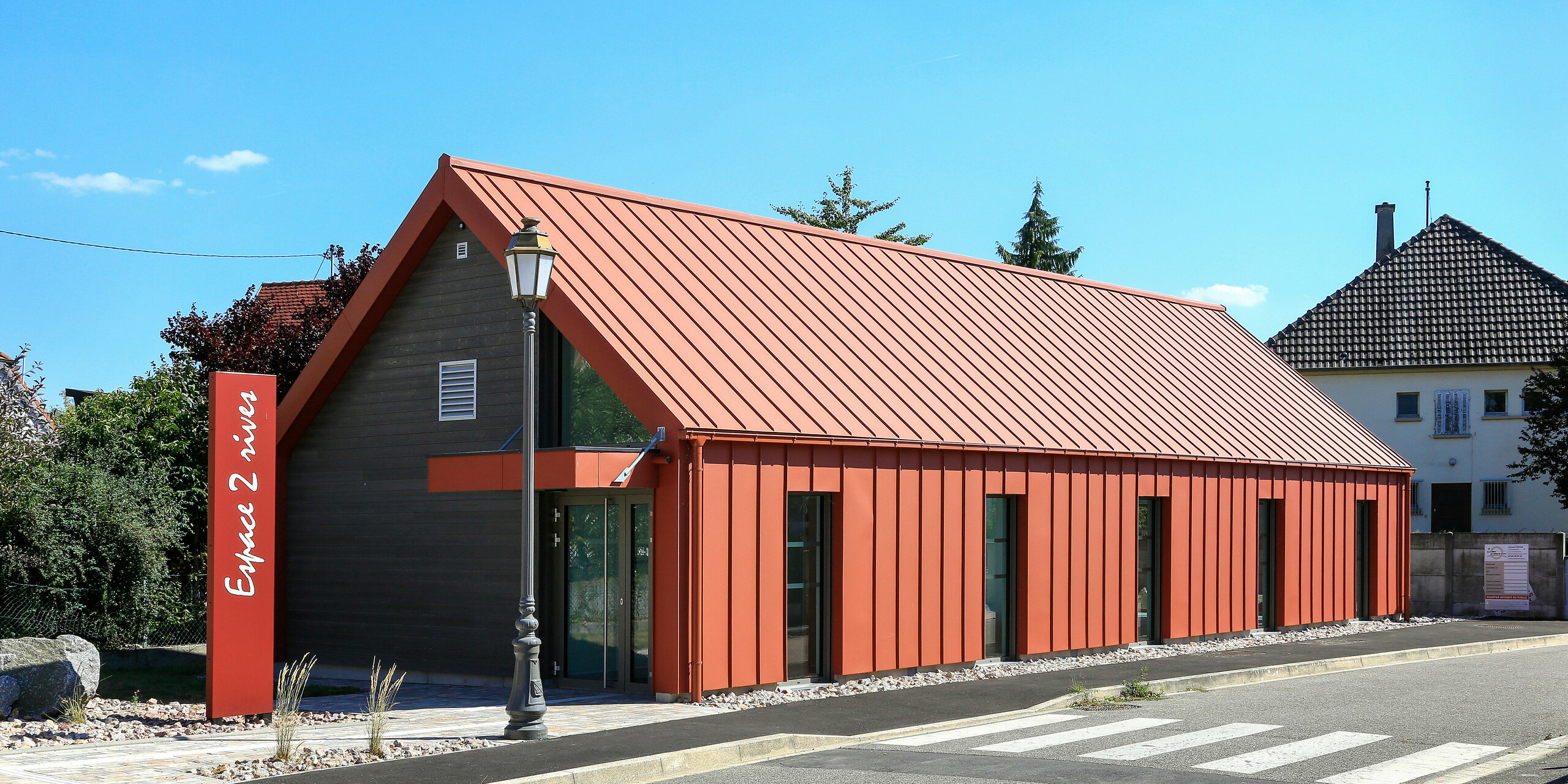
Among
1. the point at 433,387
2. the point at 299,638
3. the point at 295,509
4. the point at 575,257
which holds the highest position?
the point at 575,257

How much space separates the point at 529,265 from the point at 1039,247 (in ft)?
153

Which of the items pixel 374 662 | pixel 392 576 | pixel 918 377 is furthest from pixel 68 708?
pixel 918 377

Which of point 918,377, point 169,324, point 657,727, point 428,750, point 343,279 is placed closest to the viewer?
point 428,750

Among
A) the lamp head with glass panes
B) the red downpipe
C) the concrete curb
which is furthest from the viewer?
the red downpipe

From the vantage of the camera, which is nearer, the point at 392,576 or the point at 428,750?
the point at 428,750

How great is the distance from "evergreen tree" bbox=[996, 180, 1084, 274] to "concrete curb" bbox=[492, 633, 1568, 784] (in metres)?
38.8

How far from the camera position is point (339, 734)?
12.8 m

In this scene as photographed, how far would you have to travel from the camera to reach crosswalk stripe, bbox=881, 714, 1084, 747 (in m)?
12.6

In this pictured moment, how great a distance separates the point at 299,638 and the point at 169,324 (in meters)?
11.2

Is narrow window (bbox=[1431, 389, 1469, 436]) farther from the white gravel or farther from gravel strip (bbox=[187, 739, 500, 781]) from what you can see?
gravel strip (bbox=[187, 739, 500, 781])

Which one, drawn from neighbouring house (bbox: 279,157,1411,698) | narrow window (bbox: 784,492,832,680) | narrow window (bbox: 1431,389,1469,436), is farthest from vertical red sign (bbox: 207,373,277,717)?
narrow window (bbox: 1431,389,1469,436)

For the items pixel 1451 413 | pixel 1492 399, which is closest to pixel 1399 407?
pixel 1451 413

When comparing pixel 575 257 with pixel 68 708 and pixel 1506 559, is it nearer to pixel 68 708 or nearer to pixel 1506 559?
pixel 68 708

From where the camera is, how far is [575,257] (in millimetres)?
16953
